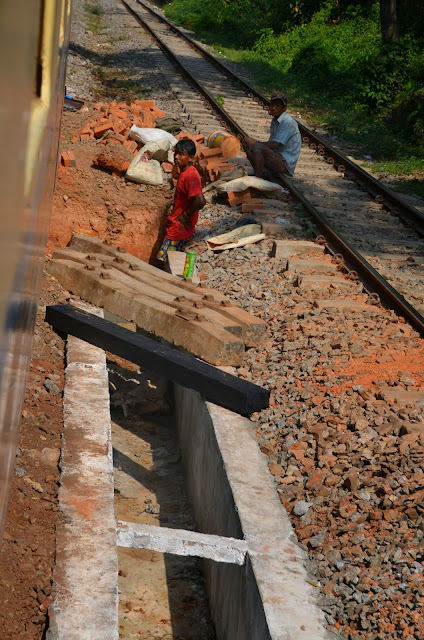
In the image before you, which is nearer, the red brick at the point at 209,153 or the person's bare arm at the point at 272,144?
the person's bare arm at the point at 272,144

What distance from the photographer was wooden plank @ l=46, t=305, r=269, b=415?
554 cm

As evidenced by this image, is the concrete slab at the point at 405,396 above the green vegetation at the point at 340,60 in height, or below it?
below

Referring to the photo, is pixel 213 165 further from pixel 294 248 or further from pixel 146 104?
pixel 146 104

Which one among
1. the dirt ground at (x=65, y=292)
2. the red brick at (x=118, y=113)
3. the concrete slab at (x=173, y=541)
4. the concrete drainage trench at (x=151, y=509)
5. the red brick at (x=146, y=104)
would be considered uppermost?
the red brick at (x=146, y=104)

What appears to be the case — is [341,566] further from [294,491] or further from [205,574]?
[205,574]

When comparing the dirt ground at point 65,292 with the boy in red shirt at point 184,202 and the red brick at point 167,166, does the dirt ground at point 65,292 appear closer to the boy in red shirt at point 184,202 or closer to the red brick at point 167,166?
the boy in red shirt at point 184,202

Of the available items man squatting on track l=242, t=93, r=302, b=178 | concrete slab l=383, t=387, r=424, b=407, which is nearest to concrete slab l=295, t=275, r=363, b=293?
concrete slab l=383, t=387, r=424, b=407

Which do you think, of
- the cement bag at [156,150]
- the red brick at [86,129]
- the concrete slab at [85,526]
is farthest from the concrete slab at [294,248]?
the red brick at [86,129]

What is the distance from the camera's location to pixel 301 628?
11.7 ft

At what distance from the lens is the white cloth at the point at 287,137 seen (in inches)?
423

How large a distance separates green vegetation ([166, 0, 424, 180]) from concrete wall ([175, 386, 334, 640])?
8.57 m

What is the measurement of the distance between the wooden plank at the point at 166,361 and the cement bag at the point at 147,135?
5430 mm

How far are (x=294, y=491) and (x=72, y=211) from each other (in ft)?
20.9

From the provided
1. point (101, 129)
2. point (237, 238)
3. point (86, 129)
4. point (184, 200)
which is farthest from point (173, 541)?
point (86, 129)
